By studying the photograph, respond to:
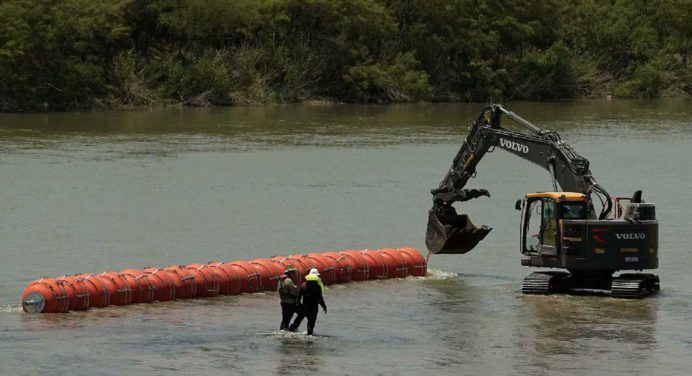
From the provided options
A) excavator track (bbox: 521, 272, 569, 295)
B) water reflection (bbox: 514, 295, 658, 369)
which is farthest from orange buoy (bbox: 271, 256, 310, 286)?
excavator track (bbox: 521, 272, 569, 295)

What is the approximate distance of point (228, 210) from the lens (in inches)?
2395

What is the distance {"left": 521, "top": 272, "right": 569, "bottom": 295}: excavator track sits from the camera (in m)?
41.7

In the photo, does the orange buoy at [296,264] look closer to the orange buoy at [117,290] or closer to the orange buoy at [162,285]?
the orange buoy at [162,285]

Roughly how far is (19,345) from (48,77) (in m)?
79.5

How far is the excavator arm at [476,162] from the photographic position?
41906 millimetres

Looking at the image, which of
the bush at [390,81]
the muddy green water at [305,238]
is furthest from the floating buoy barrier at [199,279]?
the bush at [390,81]

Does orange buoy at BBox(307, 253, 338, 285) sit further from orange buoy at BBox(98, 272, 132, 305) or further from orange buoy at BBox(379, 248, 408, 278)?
orange buoy at BBox(98, 272, 132, 305)

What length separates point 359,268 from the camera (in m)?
43.9

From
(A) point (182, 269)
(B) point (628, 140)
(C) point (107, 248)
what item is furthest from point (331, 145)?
(A) point (182, 269)

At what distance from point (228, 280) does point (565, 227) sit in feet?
29.0

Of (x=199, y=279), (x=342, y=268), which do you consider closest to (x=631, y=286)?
(x=342, y=268)

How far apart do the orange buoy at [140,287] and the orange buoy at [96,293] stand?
2.43ft

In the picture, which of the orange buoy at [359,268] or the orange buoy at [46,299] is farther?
the orange buoy at [359,268]

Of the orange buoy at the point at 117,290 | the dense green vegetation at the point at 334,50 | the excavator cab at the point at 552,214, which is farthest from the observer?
the dense green vegetation at the point at 334,50
